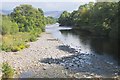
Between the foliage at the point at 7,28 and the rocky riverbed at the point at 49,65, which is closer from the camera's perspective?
the rocky riverbed at the point at 49,65

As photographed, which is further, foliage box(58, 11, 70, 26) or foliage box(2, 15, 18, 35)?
foliage box(58, 11, 70, 26)

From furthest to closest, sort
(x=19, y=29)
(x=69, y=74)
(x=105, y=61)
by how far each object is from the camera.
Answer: (x=19, y=29)
(x=105, y=61)
(x=69, y=74)

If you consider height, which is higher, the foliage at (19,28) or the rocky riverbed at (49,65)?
the foliage at (19,28)

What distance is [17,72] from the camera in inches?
624

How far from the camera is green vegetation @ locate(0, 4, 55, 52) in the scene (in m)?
27.3

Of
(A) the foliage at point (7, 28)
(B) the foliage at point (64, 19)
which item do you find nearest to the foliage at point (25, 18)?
(A) the foliage at point (7, 28)

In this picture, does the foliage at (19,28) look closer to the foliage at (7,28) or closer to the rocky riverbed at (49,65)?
the foliage at (7,28)

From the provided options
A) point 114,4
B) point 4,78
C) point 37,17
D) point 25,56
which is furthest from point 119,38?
point 37,17

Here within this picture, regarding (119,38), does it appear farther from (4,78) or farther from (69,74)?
(4,78)

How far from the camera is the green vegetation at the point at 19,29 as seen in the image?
89.7 ft

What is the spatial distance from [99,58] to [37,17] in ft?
124

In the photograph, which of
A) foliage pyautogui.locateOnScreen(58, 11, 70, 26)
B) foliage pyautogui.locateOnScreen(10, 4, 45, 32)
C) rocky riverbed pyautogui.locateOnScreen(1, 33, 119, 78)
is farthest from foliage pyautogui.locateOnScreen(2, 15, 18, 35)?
foliage pyautogui.locateOnScreen(58, 11, 70, 26)

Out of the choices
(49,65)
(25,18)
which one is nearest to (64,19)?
(25,18)

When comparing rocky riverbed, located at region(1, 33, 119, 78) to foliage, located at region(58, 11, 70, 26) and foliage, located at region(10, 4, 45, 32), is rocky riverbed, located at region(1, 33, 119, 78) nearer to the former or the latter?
foliage, located at region(10, 4, 45, 32)
